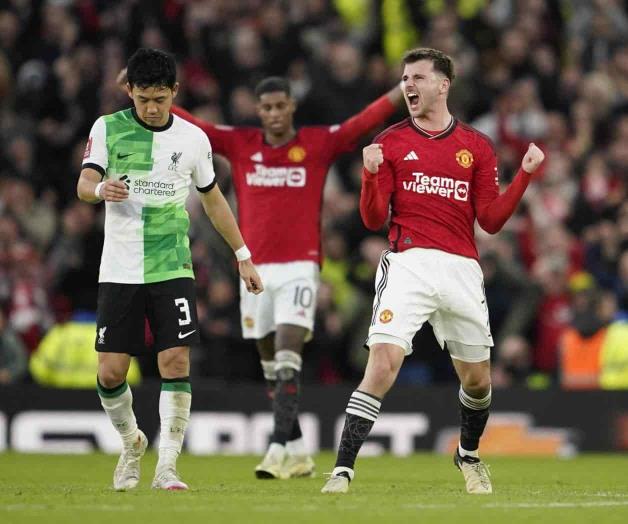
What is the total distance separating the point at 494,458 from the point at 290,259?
4.27 metres

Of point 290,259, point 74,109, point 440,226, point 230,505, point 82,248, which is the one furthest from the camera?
point 74,109

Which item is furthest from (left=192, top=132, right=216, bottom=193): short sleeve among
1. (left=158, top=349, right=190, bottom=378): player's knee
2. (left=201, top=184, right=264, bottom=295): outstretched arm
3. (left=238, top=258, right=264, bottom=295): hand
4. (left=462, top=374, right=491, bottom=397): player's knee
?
(left=462, top=374, right=491, bottom=397): player's knee

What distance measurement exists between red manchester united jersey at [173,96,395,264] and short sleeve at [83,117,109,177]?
8.12 feet

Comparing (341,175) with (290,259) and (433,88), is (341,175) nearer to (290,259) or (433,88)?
(290,259)

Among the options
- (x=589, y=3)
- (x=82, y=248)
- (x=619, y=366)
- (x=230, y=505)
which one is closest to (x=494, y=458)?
(x=619, y=366)

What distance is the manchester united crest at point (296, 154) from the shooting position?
11992 millimetres

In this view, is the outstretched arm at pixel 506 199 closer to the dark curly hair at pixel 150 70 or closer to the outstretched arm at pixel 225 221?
the outstretched arm at pixel 225 221

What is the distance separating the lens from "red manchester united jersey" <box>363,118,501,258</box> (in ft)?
30.1

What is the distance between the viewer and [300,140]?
12.1 metres

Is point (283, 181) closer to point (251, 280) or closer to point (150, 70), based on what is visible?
point (251, 280)

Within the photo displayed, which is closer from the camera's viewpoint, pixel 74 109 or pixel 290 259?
pixel 290 259

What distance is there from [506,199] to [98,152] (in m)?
2.49

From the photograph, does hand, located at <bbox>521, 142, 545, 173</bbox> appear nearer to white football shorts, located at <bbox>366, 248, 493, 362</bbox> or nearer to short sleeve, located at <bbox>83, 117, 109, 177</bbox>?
white football shorts, located at <bbox>366, 248, 493, 362</bbox>

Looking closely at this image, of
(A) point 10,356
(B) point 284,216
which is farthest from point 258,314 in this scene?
(A) point 10,356
